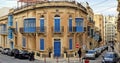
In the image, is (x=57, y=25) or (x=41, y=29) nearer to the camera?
(x=57, y=25)

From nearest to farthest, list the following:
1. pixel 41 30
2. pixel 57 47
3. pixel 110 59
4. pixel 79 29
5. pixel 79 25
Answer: pixel 110 59, pixel 57 47, pixel 41 30, pixel 79 29, pixel 79 25

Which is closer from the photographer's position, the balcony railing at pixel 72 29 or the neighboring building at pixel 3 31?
the balcony railing at pixel 72 29

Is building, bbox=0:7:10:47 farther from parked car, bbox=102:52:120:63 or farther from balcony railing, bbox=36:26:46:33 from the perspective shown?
parked car, bbox=102:52:120:63

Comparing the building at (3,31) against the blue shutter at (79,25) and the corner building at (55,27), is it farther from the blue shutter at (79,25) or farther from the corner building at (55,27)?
the blue shutter at (79,25)

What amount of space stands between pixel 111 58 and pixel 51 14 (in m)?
14.8

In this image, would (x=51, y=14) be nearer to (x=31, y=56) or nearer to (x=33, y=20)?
(x=33, y=20)

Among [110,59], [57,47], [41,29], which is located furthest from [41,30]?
[110,59]

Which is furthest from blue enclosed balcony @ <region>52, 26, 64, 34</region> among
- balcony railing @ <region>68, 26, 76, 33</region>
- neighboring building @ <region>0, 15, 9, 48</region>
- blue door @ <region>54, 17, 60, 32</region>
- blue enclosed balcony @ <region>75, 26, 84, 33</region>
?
neighboring building @ <region>0, 15, 9, 48</region>

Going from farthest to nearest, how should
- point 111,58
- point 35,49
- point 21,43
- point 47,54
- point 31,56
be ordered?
point 21,43 → point 35,49 → point 47,54 → point 31,56 → point 111,58

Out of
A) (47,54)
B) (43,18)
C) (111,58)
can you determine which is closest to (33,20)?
(43,18)

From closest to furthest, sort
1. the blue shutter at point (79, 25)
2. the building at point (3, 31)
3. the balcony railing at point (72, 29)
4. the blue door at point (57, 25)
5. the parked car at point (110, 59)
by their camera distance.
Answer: the parked car at point (110, 59) → the blue door at point (57, 25) → the balcony railing at point (72, 29) → the blue shutter at point (79, 25) → the building at point (3, 31)

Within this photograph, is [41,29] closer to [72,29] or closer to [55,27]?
[55,27]

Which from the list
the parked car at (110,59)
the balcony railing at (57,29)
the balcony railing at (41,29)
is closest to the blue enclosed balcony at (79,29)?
the balcony railing at (57,29)

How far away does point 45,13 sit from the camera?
159 ft
